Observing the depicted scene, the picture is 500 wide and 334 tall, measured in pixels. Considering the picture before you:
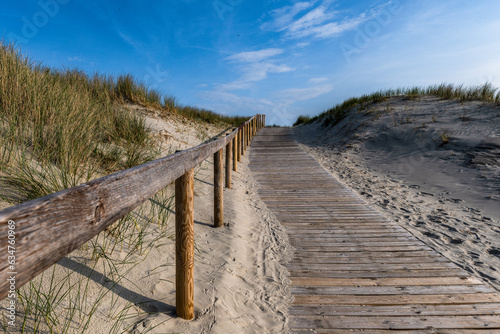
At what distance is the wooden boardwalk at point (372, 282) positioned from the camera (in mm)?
2242

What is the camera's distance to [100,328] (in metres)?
1.82

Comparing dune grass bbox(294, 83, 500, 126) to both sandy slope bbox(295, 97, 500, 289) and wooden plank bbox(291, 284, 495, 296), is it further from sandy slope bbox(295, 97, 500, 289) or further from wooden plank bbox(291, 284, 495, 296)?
wooden plank bbox(291, 284, 495, 296)

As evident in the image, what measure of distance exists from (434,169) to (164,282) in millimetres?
7065

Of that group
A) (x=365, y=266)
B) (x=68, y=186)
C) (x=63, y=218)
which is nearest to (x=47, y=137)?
(x=68, y=186)

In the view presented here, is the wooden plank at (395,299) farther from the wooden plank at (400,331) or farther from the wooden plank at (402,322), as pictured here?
the wooden plank at (400,331)

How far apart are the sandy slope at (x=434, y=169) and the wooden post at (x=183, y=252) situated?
116 inches

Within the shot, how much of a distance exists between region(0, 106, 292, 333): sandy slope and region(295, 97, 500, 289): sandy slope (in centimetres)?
222

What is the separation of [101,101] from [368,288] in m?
7.31

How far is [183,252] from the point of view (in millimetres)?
2115

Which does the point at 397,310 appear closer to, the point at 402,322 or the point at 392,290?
the point at 402,322

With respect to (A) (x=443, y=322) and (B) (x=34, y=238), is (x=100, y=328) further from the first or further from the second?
Answer: (A) (x=443, y=322)

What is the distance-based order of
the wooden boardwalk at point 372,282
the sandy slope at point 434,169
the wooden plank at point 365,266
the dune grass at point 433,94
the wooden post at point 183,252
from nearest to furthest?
the wooden post at point 183,252, the wooden boardwalk at point 372,282, the wooden plank at point 365,266, the sandy slope at point 434,169, the dune grass at point 433,94

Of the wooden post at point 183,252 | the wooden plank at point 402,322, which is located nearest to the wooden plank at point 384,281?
the wooden plank at point 402,322

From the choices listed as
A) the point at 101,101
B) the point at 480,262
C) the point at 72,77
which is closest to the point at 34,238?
the point at 480,262
